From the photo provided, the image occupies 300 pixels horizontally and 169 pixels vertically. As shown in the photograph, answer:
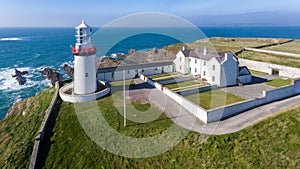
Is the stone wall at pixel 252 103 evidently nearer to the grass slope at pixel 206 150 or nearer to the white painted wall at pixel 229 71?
the grass slope at pixel 206 150

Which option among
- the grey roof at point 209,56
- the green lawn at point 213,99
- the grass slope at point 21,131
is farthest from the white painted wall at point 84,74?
the grey roof at point 209,56

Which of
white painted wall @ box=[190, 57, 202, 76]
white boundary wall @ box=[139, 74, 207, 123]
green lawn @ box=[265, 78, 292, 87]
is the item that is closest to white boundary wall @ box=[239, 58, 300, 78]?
green lawn @ box=[265, 78, 292, 87]

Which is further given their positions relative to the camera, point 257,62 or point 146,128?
point 257,62

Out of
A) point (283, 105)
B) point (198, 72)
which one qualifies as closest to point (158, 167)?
point (283, 105)

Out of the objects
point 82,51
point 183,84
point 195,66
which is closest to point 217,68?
point 183,84

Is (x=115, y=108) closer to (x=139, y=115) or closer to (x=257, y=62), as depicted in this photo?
(x=139, y=115)

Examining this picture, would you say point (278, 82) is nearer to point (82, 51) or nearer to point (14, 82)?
point (82, 51)
